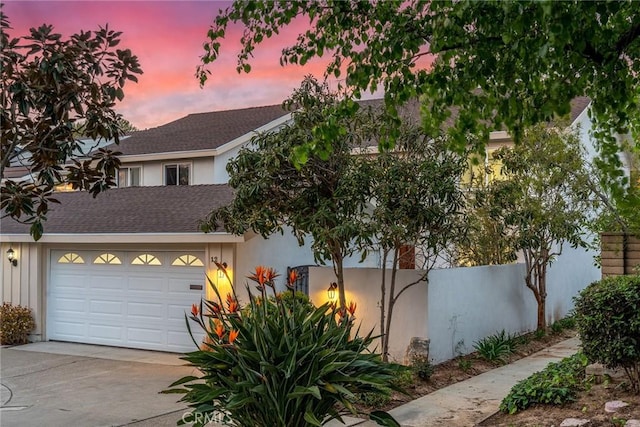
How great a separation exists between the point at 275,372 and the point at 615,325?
4.41m

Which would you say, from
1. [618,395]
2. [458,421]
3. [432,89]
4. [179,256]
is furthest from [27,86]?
[179,256]

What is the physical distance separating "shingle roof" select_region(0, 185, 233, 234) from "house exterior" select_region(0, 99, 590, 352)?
0.03m

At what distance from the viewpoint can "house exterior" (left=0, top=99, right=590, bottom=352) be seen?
1433cm

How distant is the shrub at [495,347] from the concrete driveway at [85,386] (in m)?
5.48

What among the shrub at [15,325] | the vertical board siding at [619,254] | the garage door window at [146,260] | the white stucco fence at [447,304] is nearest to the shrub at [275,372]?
the white stucco fence at [447,304]

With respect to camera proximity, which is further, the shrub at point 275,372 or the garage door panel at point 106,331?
the garage door panel at point 106,331

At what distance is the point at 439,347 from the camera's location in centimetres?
1180

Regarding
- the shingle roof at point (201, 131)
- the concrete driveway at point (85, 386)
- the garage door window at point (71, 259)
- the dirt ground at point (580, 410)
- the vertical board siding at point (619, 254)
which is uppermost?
the shingle roof at point (201, 131)

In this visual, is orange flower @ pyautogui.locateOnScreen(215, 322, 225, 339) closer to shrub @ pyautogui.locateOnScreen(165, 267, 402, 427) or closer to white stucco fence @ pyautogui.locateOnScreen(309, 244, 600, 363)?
shrub @ pyautogui.locateOnScreen(165, 267, 402, 427)

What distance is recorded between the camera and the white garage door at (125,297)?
14508mm

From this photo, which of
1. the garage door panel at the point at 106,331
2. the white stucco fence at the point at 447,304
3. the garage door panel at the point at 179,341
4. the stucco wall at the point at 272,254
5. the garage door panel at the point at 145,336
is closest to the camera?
the white stucco fence at the point at 447,304

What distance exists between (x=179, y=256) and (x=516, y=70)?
11066 millimetres

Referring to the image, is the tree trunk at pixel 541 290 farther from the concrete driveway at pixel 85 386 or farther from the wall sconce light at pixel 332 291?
the concrete driveway at pixel 85 386

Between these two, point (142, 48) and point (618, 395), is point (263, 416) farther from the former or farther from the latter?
point (142, 48)
